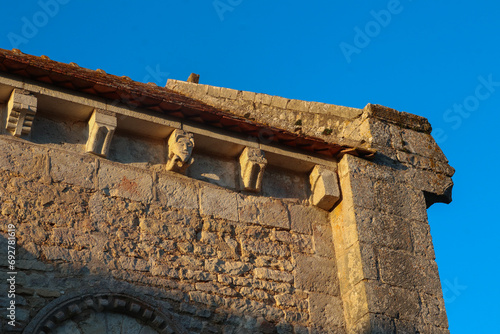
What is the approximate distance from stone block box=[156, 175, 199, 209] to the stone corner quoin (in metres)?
0.01

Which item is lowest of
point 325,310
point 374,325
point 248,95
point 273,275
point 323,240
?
point 374,325

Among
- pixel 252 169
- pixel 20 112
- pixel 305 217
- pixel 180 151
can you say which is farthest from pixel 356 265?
pixel 20 112

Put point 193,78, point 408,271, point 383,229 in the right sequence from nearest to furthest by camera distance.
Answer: point 408,271 < point 383,229 < point 193,78

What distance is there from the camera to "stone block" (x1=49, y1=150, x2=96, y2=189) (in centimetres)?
604

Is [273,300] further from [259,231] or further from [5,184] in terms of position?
[5,184]

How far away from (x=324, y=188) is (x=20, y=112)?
2738mm

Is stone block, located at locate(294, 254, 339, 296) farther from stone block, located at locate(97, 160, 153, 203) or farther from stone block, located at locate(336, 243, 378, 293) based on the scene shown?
stone block, located at locate(97, 160, 153, 203)

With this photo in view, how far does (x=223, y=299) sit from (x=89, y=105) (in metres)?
1.91

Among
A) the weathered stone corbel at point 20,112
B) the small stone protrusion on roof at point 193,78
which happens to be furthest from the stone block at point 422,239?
the weathered stone corbel at point 20,112

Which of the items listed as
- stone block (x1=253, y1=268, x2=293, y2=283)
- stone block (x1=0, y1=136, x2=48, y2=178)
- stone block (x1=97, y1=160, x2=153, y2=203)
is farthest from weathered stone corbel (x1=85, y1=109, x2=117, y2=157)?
stone block (x1=253, y1=268, x2=293, y2=283)

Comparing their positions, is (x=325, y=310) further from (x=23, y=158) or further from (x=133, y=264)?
(x=23, y=158)

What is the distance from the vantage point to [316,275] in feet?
21.7

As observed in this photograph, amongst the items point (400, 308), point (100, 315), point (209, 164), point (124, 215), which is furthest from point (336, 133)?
point (100, 315)

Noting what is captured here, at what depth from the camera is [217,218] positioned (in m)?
6.52
